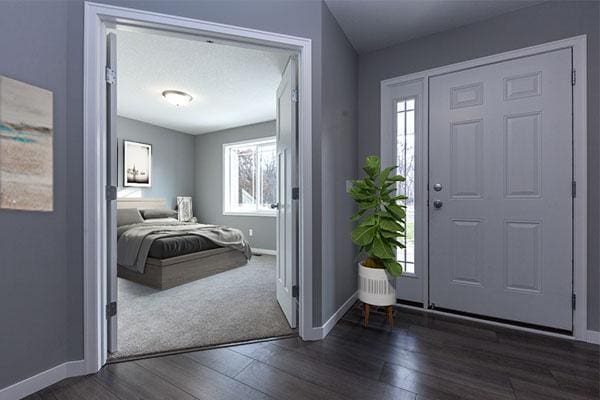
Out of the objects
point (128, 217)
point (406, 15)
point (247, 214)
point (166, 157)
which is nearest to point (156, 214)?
point (128, 217)

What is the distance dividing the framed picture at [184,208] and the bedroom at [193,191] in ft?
0.08

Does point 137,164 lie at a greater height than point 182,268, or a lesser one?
greater

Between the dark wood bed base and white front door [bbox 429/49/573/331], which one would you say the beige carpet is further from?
white front door [bbox 429/49/573/331]

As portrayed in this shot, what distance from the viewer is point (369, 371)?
1.60 metres

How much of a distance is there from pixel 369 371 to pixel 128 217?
13.6 ft

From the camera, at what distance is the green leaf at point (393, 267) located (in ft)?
6.77

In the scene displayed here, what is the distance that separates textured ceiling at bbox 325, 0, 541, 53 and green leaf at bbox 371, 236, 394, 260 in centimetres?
177

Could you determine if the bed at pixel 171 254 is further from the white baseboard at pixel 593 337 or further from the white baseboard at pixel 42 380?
the white baseboard at pixel 593 337

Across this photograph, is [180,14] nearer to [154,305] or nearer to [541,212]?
[154,305]

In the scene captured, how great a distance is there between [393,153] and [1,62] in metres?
2.66

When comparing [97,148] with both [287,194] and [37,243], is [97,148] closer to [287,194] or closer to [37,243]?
[37,243]

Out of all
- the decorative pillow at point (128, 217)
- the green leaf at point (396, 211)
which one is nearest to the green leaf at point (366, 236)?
the green leaf at point (396, 211)

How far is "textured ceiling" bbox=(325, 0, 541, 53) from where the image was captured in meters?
2.10

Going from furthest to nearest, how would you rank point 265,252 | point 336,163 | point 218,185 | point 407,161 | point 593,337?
point 218,185
point 265,252
point 407,161
point 336,163
point 593,337
